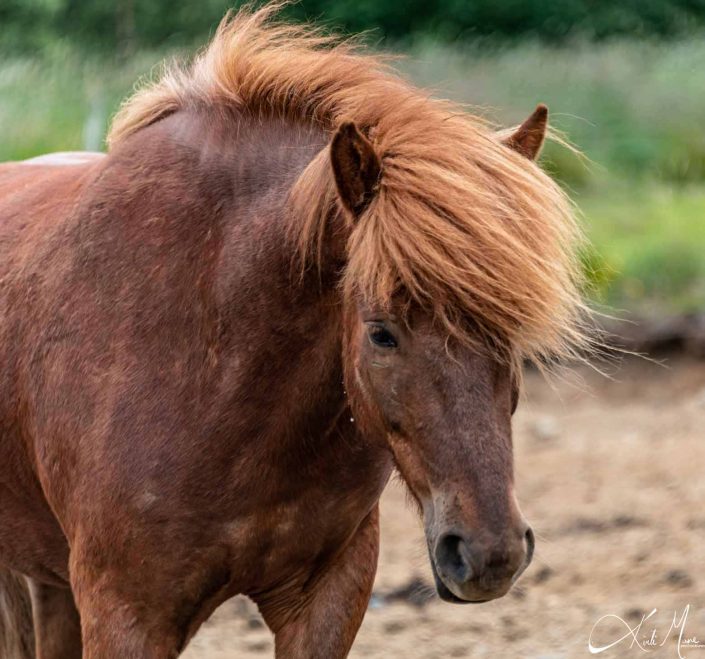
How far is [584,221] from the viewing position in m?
4.09

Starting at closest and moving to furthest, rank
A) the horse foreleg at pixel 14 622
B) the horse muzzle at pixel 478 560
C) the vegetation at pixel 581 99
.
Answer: the horse muzzle at pixel 478 560 → the horse foreleg at pixel 14 622 → the vegetation at pixel 581 99

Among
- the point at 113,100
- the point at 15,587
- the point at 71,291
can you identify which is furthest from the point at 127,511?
the point at 113,100

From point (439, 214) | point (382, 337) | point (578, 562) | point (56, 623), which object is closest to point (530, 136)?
point (439, 214)

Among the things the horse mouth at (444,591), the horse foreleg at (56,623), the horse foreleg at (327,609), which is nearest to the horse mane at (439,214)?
the horse mouth at (444,591)

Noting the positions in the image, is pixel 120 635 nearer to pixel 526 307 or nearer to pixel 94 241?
pixel 94 241

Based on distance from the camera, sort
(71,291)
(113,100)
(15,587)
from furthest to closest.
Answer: (113,100), (15,587), (71,291)

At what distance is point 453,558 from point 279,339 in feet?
2.27

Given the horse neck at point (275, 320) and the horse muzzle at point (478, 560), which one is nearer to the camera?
the horse muzzle at point (478, 560)

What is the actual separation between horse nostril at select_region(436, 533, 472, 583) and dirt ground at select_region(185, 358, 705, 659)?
1.00m

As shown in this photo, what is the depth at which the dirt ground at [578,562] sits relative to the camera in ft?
15.3

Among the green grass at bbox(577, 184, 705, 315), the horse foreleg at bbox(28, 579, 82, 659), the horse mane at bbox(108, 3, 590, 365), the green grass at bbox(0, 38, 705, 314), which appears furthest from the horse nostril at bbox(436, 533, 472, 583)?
the green grass at bbox(577, 184, 705, 315)

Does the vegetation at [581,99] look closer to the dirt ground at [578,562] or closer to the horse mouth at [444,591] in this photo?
the dirt ground at [578,562]

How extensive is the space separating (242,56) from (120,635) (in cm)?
147

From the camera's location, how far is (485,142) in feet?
9.07
